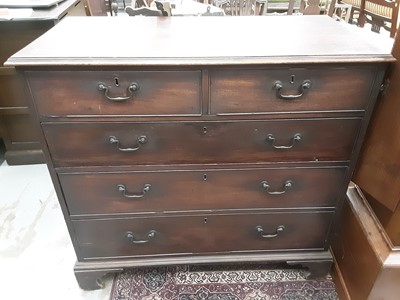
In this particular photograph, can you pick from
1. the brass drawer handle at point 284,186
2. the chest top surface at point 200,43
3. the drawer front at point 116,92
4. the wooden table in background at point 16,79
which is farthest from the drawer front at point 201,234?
the wooden table in background at point 16,79

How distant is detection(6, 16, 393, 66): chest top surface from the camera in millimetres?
867

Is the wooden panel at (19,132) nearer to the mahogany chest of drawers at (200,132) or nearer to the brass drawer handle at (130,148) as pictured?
the mahogany chest of drawers at (200,132)

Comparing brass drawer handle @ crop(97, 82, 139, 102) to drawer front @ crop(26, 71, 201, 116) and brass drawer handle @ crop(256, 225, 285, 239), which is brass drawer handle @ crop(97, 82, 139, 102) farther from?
brass drawer handle @ crop(256, 225, 285, 239)

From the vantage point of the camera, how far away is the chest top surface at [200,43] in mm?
867

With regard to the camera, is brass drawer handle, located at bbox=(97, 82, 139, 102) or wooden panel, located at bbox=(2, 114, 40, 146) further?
wooden panel, located at bbox=(2, 114, 40, 146)

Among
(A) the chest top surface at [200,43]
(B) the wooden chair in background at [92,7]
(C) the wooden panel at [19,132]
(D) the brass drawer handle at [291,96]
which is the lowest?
(C) the wooden panel at [19,132]

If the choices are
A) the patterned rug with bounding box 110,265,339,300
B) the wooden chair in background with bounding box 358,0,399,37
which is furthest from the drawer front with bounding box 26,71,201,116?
the wooden chair in background with bounding box 358,0,399,37

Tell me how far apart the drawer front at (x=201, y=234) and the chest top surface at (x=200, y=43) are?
0.58 metres

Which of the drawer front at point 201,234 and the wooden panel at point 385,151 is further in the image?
the drawer front at point 201,234

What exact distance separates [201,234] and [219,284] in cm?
27

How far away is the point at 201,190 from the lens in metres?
1.11

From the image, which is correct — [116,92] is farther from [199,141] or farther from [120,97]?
[199,141]

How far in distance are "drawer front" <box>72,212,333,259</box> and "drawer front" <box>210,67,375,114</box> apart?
44 cm

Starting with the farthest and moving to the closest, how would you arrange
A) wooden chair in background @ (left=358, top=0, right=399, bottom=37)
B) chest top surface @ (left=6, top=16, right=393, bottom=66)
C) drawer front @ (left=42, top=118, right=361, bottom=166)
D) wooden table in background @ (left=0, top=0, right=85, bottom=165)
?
wooden chair in background @ (left=358, top=0, right=399, bottom=37)
wooden table in background @ (left=0, top=0, right=85, bottom=165)
drawer front @ (left=42, top=118, right=361, bottom=166)
chest top surface @ (left=6, top=16, right=393, bottom=66)
